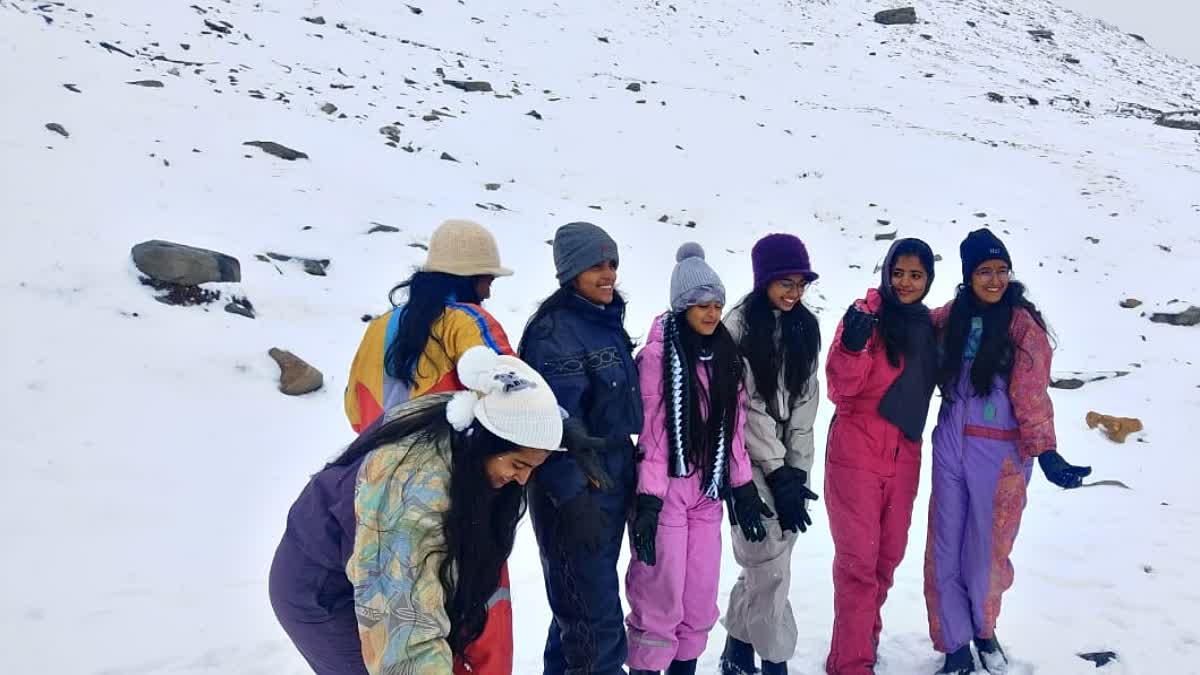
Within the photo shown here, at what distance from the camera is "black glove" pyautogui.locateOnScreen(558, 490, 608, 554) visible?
107 inches

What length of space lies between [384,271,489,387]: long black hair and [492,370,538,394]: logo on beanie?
3.08ft

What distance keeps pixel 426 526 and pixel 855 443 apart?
7.43 ft

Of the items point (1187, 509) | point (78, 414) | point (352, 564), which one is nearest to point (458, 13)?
point (78, 414)

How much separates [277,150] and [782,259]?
35.3ft

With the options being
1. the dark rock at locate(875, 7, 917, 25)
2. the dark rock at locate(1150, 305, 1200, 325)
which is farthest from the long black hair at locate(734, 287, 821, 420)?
the dark rock at locate(875, 7, 917, 25)

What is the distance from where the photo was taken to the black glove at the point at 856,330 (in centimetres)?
338

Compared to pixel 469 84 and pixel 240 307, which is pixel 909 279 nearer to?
pixel 240 307

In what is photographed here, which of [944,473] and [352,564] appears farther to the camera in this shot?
[944,473]

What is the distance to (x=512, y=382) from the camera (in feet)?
6.91

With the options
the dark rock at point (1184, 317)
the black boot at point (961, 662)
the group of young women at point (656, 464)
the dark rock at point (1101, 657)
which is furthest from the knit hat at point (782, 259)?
the dark rock at point (1184, 317)

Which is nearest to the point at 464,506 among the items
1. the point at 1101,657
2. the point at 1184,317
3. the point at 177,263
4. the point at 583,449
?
the point at 583,449

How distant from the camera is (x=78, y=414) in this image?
5547mm

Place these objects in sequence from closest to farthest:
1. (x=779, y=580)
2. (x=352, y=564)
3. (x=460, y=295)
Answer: (x=352, y=564) < (x=460, y=295) < (x=779, y=580)

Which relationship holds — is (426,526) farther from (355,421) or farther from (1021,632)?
(1021,632)
